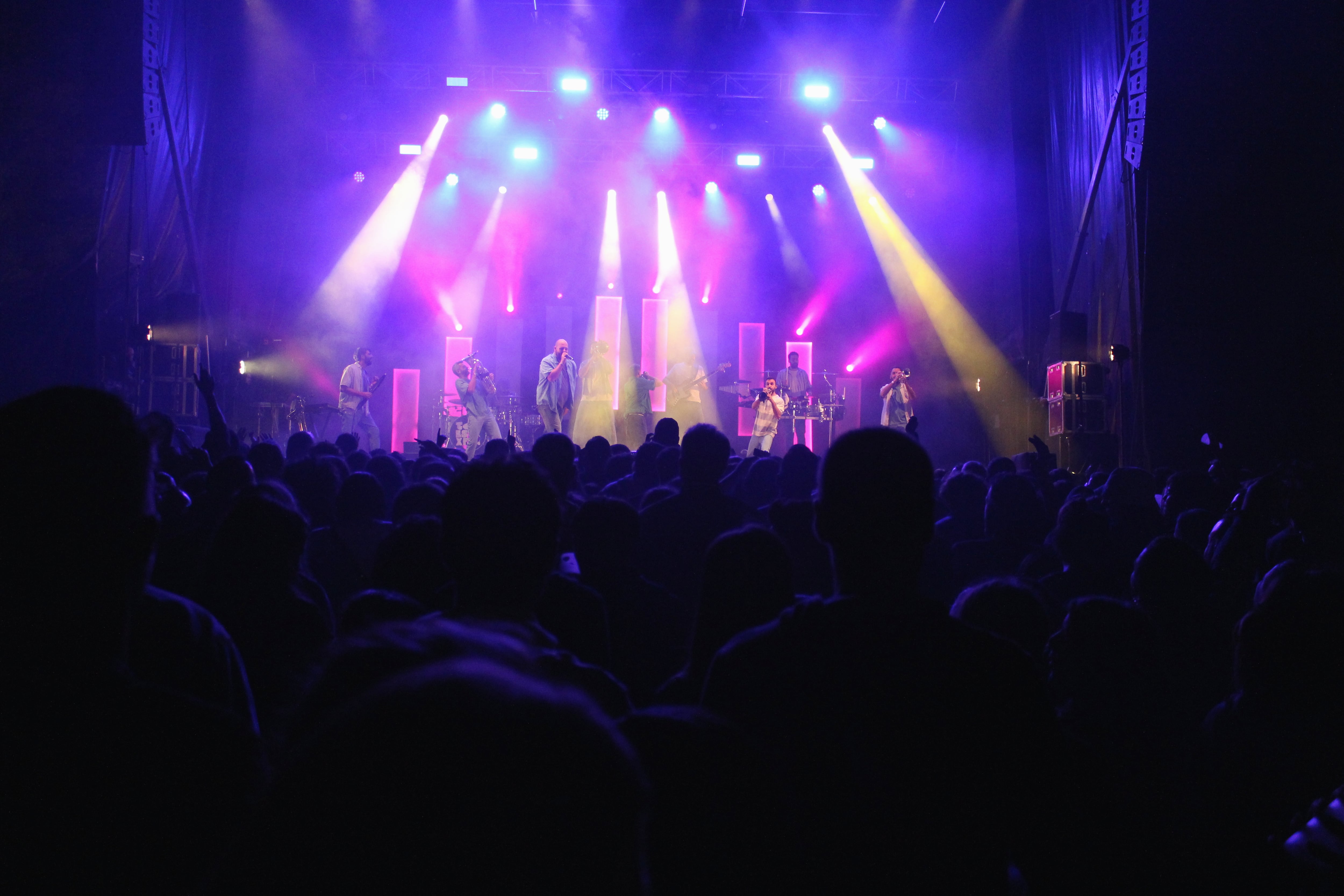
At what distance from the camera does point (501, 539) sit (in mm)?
1880

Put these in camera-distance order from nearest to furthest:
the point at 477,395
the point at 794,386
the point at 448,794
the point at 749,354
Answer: the point at 448,794 → the point at 477,395 → the point at 794,386 → the point at 749,354

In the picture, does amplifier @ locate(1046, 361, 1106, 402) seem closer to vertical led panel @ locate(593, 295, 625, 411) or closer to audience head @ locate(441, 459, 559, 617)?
vertical led panel @ locate(593, 295, 625, 411)

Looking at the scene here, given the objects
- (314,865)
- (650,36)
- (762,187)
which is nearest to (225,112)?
(650,36)

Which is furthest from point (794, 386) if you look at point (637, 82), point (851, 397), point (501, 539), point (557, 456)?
point (501, 539)

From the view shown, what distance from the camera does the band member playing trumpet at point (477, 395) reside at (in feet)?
56.5

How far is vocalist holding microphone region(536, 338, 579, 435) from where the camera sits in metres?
17.4

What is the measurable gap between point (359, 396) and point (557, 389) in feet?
12.1

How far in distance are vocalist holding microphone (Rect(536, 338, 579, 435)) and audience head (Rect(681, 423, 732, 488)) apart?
13316mm

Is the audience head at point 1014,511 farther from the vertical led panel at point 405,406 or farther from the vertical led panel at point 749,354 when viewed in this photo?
the vertical led panel at point 405,406

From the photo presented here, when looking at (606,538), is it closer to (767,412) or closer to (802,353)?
(767,412)

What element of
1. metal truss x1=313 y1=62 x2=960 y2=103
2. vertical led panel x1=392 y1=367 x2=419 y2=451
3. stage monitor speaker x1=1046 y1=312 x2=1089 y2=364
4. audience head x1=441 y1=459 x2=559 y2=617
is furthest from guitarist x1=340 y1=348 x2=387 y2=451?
audience head x1=441 y1=459 x2=559 y2=617

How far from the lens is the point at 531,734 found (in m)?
0.57

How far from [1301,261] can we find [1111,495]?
676 centimetres

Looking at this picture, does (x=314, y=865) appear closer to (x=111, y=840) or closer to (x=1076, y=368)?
(x=111, y=840)
